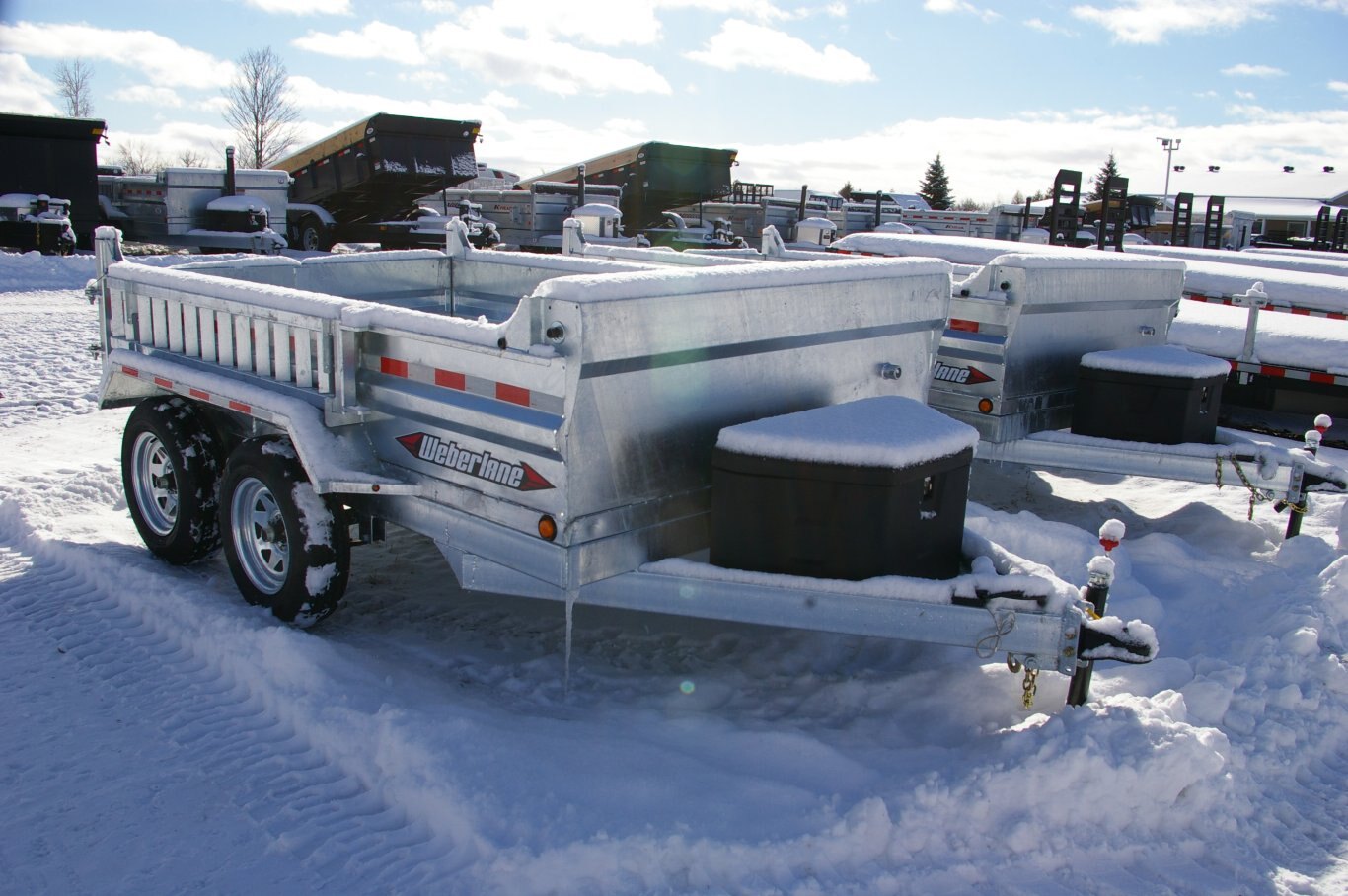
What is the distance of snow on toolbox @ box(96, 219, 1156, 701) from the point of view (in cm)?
349

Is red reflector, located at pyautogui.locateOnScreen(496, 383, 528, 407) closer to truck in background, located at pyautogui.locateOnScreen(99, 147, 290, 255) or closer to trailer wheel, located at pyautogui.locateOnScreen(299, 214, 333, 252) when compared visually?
truck in background, located at pyautogui.locateOnScreen(99, 147, 290, 255)

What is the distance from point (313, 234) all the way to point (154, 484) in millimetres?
19032

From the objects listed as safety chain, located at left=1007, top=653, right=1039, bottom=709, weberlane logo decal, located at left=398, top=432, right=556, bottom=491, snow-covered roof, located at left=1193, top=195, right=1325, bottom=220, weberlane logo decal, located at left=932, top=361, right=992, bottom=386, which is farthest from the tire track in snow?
snow-covered roof, located at left=1193, top=195, right=1325, bottom=220

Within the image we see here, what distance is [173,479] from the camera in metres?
5.13

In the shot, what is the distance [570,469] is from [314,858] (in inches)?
52.9

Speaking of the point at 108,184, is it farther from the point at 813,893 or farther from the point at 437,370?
the point at 813,893

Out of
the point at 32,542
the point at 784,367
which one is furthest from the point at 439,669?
the point at 32,542

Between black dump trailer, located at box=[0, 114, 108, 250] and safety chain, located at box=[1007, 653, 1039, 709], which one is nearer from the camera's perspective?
safety chain, located at box=[1007, 653, 1039, 709]

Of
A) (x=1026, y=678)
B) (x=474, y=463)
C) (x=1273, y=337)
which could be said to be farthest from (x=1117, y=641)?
(x=1273, y=337)

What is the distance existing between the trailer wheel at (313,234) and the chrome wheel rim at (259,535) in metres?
19.6

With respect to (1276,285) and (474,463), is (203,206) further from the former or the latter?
(474,463)

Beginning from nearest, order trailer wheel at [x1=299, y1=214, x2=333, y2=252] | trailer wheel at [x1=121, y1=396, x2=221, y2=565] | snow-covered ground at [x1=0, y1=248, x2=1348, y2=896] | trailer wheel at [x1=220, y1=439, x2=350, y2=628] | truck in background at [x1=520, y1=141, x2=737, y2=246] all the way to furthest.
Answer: snow-covered ground at [x1=0, y1=248, x2=1348, y2=896] < trailer wheel at [x1=220, y1=439, x2=350, y2=628] < trailer wheel at [x1=121, y1=396, x2=221, y2=565] < trailer wheel at [x1=299, y1=214, x2=333, y2=252] < truck in background at [x1=520, y1=141, x2=737, y2=246]

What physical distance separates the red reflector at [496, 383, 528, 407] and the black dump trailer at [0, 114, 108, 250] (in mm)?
20979

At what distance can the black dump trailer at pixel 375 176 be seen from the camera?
70.3ft
